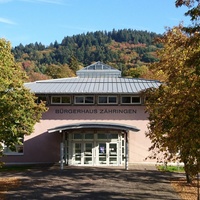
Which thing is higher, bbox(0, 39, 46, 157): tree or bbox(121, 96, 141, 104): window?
bbox(121, 96, 141, 104): window

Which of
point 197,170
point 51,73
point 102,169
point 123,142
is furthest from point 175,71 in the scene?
point 51,73

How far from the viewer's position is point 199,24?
8.62m

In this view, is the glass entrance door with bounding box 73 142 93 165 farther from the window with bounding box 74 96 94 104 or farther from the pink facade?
the window with bounding box 74 96 94 104

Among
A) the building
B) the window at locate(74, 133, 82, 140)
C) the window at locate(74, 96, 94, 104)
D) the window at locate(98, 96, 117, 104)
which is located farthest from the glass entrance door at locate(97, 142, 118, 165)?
the window at locate(74, 96, 94, 104)

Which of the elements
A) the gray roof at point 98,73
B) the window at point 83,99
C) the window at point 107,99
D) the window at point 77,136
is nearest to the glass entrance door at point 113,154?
the window at point 77,136

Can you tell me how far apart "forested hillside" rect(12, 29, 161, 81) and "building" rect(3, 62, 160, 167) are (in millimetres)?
39900

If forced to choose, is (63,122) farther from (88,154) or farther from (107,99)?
(107,99)

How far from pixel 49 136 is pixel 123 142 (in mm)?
6013

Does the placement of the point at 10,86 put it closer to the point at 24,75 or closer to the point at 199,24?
the point at 24,75

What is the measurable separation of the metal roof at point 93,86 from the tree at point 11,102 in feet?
34.3

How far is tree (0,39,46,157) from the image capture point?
1516 centimetres

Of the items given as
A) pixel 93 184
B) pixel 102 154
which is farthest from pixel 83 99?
pixel 93 184

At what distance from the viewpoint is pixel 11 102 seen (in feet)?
50.2

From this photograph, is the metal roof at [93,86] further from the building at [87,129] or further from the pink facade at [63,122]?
the pink facade at [63,122]
